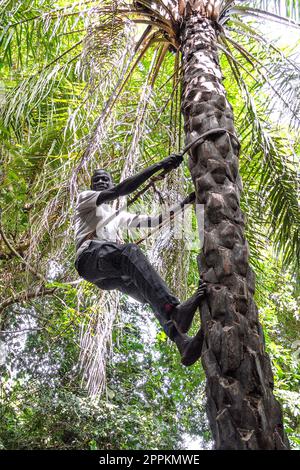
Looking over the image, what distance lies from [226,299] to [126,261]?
97 cm

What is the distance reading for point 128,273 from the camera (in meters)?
3.44

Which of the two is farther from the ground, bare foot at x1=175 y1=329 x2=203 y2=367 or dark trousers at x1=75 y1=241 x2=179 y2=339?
dark trousers at x1=75 y1=241 x2=179 y2=339

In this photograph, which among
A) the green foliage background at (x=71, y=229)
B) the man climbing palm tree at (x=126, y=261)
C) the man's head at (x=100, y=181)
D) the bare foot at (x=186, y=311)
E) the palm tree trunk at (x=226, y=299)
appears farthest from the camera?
the green foliage background at (x=71, y=229)

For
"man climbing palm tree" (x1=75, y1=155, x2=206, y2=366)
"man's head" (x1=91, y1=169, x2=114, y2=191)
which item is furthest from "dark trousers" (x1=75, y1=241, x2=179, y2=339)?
"man's head" (x1=91, y1=169, x2=114, y2=191)

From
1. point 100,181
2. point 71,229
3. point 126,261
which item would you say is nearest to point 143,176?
point 126,261

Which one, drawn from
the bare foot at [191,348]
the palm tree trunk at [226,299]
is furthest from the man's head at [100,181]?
the bare foot at [191,348]

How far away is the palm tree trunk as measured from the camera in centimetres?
227

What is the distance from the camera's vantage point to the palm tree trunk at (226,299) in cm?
227

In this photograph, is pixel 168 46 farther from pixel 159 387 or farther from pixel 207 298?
pixel 159 387

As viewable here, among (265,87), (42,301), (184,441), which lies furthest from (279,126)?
(184,441)

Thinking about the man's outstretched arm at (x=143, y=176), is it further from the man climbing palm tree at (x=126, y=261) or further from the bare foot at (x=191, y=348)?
the bare foot at (x=191, y=348)

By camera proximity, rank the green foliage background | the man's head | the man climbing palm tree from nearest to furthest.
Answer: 1. the man climbing palm tree
2. the man's head
3. the green foliage background

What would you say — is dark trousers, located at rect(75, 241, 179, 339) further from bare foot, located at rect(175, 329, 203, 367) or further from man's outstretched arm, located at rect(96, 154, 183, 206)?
man's outstretched arm, located at rect(96, 154, 183, 206)

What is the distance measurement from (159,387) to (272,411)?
7.07m
